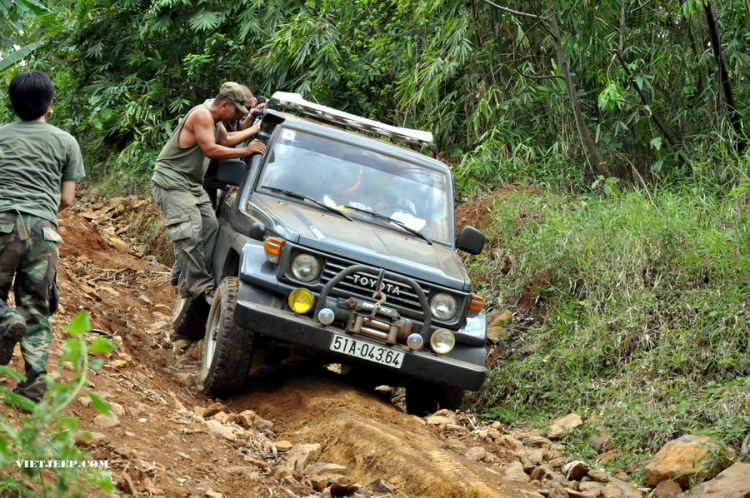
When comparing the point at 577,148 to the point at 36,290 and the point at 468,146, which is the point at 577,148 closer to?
the point at 468,146

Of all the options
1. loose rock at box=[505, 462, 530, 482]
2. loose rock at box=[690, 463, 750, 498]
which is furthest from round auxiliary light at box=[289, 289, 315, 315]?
loose rock at box=[690, 463, 750, 498]

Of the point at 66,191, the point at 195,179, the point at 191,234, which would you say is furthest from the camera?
the point at 195,179

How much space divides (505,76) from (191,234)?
5814 millimetres

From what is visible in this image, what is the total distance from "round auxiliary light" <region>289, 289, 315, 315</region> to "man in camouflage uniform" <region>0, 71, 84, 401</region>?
5.22ft

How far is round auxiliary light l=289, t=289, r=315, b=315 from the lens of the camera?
573 centimetres

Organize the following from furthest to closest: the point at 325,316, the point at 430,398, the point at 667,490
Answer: the point at 430,398 → the point at 325,316 → the point at 667,490

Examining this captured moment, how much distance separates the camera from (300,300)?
18.9 feet

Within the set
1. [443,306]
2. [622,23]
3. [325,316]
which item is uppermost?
[622,23]

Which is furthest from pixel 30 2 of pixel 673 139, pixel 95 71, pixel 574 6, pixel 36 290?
pixel 95 71

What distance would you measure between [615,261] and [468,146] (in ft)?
14.6

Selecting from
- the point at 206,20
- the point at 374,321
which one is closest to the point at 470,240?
the point at 374,321

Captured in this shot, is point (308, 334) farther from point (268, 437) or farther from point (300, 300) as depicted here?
point (268, 437)

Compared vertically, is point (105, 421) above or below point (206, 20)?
below

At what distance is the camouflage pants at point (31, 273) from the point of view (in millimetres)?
4352
